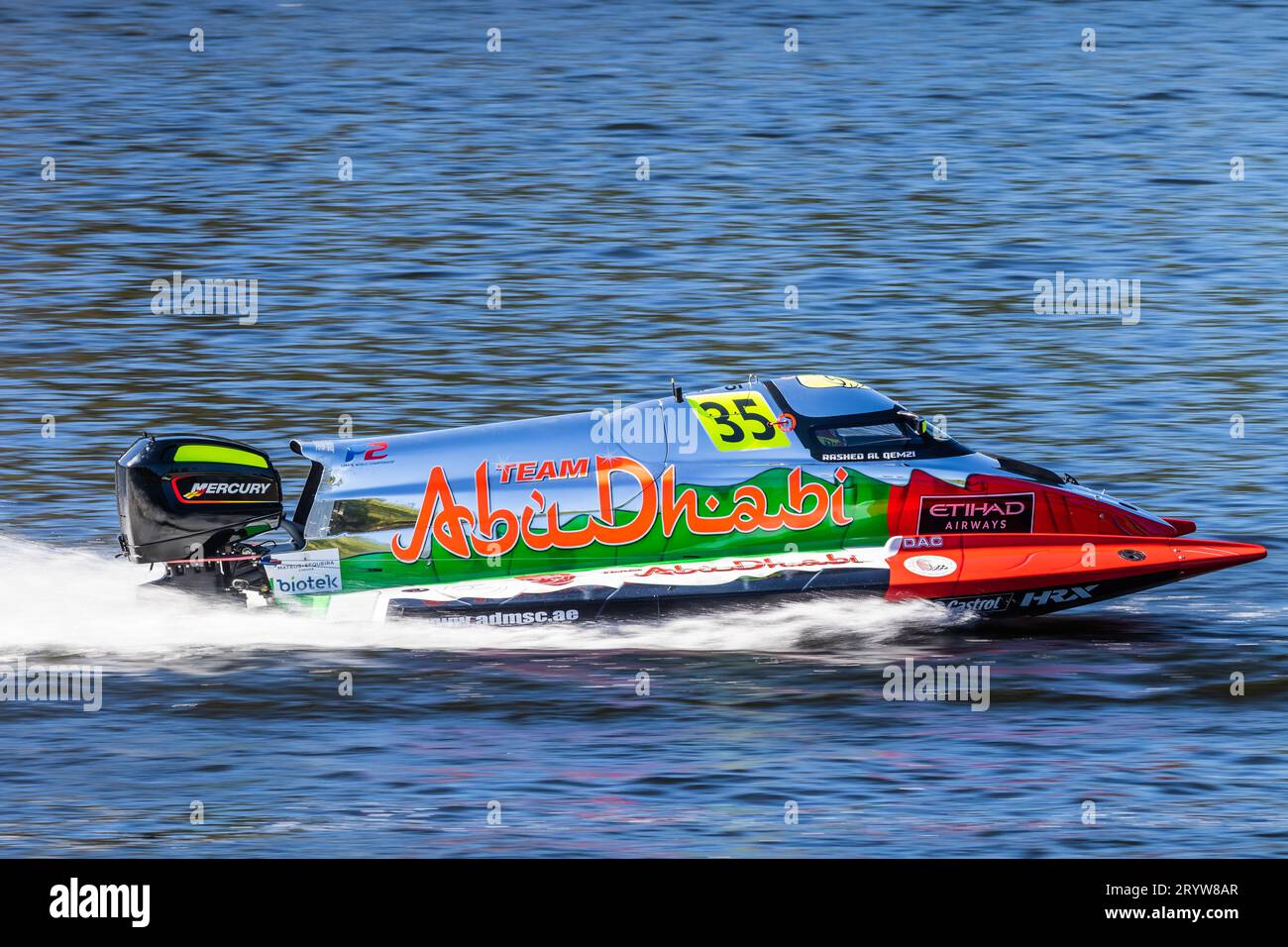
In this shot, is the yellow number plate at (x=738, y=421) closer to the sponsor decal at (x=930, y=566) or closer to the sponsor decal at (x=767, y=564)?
the sponsor decal at (x=767, y=564)

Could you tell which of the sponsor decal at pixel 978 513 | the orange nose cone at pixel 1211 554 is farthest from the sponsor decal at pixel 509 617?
the orange nose cone at pixel 1211 554

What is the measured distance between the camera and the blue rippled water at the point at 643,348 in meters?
11.8

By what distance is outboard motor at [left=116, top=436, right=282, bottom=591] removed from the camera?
14.4 m

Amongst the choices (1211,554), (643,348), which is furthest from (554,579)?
(643,348)

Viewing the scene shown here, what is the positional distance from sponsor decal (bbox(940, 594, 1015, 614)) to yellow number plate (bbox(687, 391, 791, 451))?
164 centimetres

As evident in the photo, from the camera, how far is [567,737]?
1267 cm

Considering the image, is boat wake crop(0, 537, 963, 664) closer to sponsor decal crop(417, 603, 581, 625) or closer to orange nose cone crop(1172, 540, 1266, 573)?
sponsor decal crop(417, 603, 581, 625)

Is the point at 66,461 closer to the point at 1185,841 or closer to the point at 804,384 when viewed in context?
the point at 804,384

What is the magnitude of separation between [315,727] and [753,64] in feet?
78.9

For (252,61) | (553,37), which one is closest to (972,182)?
(553,37)

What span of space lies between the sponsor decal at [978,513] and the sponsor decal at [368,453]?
383 centimetres

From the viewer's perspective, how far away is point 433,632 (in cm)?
1456

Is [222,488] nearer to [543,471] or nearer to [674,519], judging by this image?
[543,471]

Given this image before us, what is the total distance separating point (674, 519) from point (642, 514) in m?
0.22
